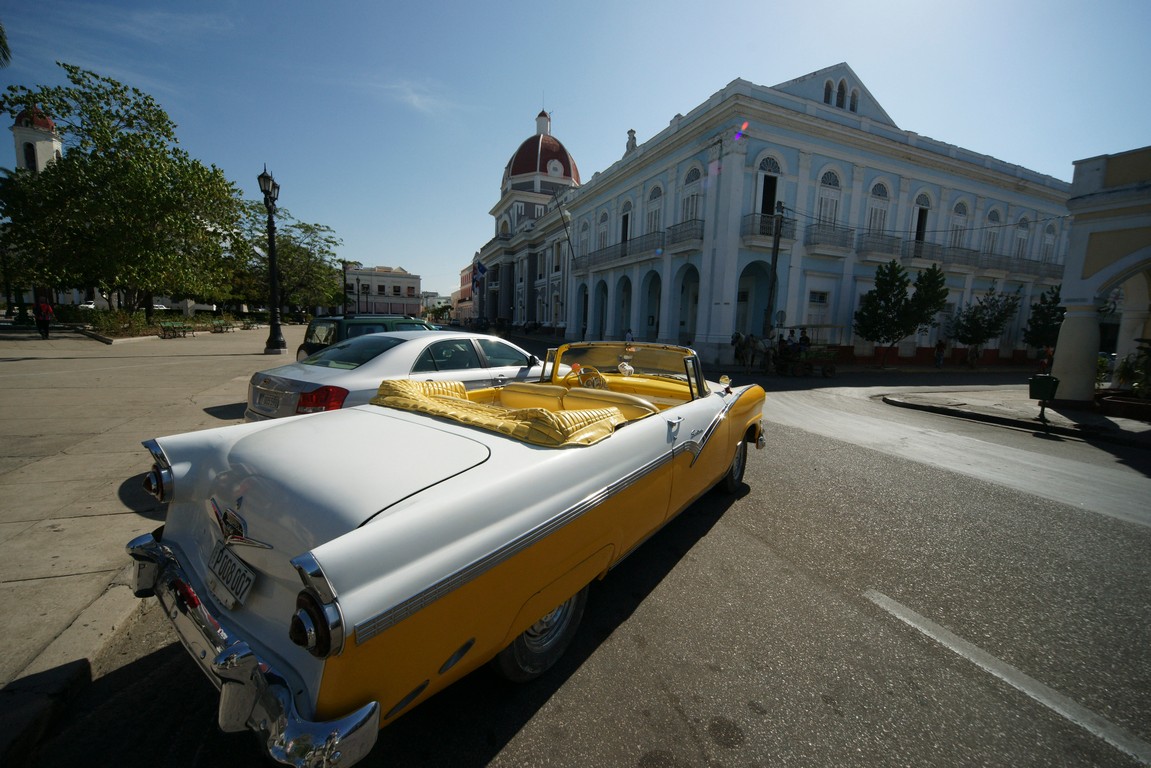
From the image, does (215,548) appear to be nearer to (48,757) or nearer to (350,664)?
(48,757)

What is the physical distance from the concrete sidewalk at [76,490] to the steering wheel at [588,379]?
3040mm

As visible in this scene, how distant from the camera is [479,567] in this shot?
153 centimetres

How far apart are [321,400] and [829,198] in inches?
940

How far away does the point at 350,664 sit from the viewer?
1239 mm

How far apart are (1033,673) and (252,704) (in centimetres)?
321

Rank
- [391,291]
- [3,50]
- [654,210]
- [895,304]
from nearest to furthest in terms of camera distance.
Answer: [3,50]
[895,304]
[654,210]
[391,291]

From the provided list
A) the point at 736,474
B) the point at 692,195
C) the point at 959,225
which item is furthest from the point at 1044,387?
the point at 959,225

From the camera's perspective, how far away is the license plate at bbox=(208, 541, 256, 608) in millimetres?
1605

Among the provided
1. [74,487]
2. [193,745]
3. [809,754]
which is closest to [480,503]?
[193,745]

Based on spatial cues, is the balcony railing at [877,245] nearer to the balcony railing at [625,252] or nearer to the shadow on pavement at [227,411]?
the balcony railing at [625,252]

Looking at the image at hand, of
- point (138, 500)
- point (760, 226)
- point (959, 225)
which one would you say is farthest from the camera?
point (959, 225)

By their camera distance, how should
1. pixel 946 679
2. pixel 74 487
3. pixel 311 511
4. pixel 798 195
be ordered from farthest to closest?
1. pixel 798 195
2. pixel 74 487
3. pixel 946 679
4. pixel 311 511

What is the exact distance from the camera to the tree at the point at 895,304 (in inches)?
825

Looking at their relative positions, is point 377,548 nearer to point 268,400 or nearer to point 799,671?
point 799,671
